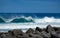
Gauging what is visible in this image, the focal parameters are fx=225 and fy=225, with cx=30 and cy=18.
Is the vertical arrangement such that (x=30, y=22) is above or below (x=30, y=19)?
below

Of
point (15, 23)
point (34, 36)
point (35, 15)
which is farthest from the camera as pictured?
point (35, 15)

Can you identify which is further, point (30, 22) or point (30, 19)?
point (30, 19)

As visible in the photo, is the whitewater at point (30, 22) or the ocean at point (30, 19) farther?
the ocean at point (30, 19)

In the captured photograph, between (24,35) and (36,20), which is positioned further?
(36,20)

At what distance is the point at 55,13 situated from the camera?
13.6 meters

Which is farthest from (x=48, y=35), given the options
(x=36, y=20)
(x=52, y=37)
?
(x=36, y=20)

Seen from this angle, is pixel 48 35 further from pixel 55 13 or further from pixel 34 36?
pixel 55 13

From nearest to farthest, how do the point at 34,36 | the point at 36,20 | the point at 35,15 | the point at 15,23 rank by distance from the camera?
1. the point at 34,36
2. the point at 15,23
3. the point at 36,20
4. the point at 35,15

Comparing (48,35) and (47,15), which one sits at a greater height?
(47,15)

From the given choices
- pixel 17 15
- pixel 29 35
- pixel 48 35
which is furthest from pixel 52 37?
pixel 17 15

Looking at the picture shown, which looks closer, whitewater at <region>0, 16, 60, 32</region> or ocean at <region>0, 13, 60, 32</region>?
whitewater at <region>0, 16, 60, 32</region>

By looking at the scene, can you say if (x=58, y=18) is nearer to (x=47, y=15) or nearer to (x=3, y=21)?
(x=47, y=15)

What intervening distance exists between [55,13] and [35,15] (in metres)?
1.21

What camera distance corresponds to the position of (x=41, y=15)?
13.7 meters
